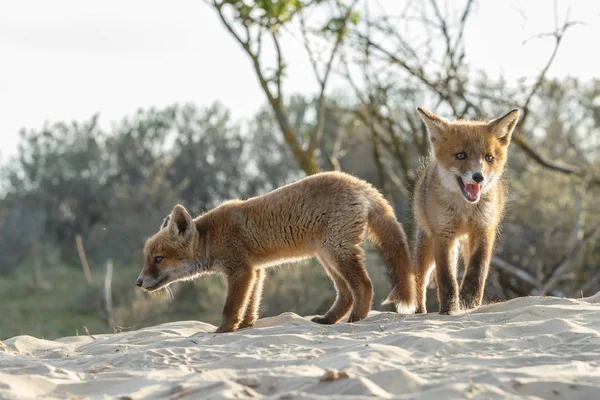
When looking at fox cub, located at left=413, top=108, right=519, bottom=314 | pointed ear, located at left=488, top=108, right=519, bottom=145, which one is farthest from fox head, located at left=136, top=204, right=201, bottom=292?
pointed ear, located at left=488, top=108, right=519, bottom=145

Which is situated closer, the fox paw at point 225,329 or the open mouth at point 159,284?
the fox paw at point 225,329

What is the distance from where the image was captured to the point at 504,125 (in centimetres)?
762

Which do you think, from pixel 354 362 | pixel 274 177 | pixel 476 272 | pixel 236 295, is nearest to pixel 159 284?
pixel 236 295

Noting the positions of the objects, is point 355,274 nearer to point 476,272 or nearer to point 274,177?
point 476,272

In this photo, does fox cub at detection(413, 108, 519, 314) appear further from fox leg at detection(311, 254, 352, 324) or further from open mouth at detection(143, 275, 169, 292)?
open mouth at detection(143, 275, 169, 292)

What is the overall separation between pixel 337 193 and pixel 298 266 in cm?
1480

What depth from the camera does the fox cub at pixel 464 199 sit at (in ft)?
24.1

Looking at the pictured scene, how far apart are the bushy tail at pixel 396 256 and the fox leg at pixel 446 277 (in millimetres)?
291

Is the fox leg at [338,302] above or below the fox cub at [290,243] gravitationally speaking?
below

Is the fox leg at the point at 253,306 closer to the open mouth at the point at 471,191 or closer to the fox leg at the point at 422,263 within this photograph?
the fox leg at the point at 422,263

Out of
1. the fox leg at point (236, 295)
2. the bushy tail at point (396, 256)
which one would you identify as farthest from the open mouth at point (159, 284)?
the bushy tail at point (396, 256)

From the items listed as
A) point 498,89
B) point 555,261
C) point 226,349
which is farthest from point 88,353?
point 555,261

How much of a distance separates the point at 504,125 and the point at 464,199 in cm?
85

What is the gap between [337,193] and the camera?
24.9 ft
